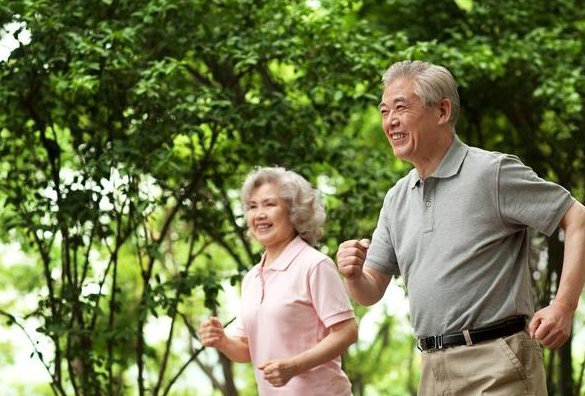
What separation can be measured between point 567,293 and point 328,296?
3.50ft

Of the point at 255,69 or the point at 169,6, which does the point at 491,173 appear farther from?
the point at 255,69

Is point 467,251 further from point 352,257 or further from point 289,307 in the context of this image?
point 289,307

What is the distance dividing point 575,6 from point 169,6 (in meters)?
3.49

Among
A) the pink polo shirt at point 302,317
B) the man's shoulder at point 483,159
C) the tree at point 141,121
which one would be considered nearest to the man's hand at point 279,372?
the pink polo shirt at point 302,317

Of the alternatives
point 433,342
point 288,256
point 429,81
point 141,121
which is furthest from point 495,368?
point 141,121

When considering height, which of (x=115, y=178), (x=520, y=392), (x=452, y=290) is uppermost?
(x=115, y=178)

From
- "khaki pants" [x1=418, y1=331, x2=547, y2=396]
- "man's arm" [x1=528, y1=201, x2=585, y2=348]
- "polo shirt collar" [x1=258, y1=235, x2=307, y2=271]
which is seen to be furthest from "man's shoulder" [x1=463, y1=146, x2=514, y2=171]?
"polo shirt collar" [x1=258, y1=235, x2=307, y2=271]

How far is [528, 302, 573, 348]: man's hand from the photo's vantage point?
281cm

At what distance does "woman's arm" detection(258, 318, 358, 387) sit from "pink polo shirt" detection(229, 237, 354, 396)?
1.5 inches

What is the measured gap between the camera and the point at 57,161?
678 cm

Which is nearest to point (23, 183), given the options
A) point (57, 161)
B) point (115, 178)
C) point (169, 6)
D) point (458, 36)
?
point (57, 161)

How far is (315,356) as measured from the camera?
11.9ft

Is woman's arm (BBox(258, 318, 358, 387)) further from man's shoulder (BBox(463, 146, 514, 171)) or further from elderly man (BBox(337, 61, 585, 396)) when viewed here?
man's shoulder (BBox(463, 146, 514, 171))

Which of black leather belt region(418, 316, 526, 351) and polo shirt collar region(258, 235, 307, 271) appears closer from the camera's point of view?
black leather belt region(418, 316, 526, 351)
